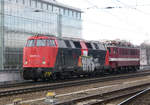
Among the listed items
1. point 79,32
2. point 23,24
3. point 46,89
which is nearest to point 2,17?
point 23,24

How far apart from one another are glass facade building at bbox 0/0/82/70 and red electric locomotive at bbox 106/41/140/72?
1928 centimetres

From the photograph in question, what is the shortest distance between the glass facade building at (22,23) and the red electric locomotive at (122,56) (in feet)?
63.2

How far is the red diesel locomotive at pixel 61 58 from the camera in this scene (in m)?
20.6

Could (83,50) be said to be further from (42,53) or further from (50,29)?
(50,29)

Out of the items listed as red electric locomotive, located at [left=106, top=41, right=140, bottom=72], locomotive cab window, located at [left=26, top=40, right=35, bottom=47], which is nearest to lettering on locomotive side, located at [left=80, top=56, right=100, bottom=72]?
red electric locomotive, located at [left=106, top=41, right=140, bottom=72]

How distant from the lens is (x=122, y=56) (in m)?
32.7

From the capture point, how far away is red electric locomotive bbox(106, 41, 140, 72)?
3033cm

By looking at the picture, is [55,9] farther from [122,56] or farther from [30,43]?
[30,43]

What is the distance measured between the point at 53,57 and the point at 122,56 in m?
14.3

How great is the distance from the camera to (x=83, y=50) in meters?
24.5

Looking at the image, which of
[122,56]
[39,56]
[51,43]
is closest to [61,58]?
[51,43]

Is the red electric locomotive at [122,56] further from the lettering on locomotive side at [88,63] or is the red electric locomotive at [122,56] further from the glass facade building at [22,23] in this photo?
the glass facade building at [22,23]

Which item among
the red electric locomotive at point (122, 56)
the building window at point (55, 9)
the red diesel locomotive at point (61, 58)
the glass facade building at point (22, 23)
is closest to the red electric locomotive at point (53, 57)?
the red diesel locomotive at point (61, 58)

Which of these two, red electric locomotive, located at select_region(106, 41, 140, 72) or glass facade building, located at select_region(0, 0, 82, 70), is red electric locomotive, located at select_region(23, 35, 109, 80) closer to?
red electric locomotive, located at select_region(106, 41, 140, 72)
